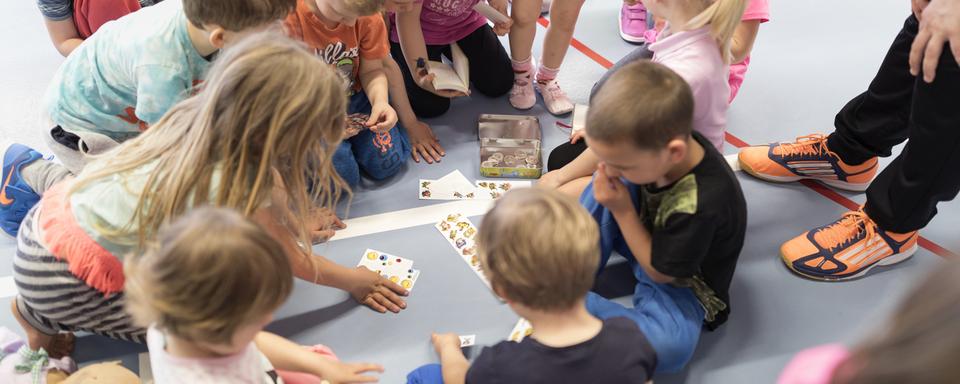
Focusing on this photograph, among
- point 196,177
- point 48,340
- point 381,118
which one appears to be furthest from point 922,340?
point 48,340

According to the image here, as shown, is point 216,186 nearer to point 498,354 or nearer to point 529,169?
point 498,354

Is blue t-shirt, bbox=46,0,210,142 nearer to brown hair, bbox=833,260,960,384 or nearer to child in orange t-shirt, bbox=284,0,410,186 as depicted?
child in orange t-shirt, bbox=284,0,410,186

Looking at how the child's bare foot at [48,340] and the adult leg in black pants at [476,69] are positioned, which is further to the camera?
the adult leg in black pants at [476,69]

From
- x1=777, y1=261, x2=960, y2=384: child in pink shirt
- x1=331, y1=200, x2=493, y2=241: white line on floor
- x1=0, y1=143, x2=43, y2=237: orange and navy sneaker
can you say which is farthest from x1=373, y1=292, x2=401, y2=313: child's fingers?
x1=777, y1=261, x2=960, y2=384: child in pink shirt

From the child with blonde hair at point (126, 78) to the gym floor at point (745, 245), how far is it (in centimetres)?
16

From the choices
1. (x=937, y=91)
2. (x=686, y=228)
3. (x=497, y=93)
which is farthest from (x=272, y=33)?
(x=937, y=91)

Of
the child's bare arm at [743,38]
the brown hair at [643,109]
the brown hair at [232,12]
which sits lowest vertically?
the child's bare arm at [743,38]

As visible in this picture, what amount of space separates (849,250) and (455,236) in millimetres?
1285

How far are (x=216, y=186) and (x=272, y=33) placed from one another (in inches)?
15.1

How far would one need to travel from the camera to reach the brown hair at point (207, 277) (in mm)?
1150

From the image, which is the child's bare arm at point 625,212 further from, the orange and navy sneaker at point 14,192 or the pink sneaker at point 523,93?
the orange and navy sneaker at point 14,192

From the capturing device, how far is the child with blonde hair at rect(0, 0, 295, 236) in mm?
1778

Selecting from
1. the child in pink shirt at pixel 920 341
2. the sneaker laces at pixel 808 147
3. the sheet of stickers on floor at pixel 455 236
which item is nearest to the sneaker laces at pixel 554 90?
the sheet of stickers on floor at pixel 455 236

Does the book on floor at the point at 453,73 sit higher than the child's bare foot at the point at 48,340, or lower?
higher
